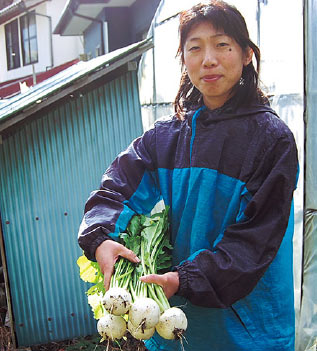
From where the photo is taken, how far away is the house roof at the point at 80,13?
37.2ft

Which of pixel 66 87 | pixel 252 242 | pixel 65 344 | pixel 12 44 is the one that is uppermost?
pixel 12 44

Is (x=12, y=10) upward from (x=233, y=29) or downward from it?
upward

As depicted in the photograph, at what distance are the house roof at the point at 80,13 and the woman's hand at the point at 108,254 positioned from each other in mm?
10151

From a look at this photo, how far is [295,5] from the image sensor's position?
9.07 feet

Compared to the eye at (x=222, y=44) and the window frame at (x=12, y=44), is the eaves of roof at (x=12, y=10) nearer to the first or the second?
the window frame at (x=12, y=44)

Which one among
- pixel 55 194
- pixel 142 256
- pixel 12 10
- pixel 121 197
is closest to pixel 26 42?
pixel 12 10

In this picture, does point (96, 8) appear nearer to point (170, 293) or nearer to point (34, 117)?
point (34, 117)

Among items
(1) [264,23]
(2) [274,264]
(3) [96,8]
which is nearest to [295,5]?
(1) [264,23]

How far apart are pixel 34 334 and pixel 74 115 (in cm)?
247

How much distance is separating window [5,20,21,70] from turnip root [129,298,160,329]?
2104 centimetres

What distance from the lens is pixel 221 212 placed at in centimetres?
198

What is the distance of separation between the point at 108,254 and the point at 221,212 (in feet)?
1.74

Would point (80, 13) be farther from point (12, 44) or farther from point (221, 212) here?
point (221, 212)

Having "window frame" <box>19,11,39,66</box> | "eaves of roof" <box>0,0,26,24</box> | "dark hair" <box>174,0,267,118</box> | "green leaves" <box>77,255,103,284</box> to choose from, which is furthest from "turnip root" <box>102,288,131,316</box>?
"window frame" <box>19,11,39,66</box>
